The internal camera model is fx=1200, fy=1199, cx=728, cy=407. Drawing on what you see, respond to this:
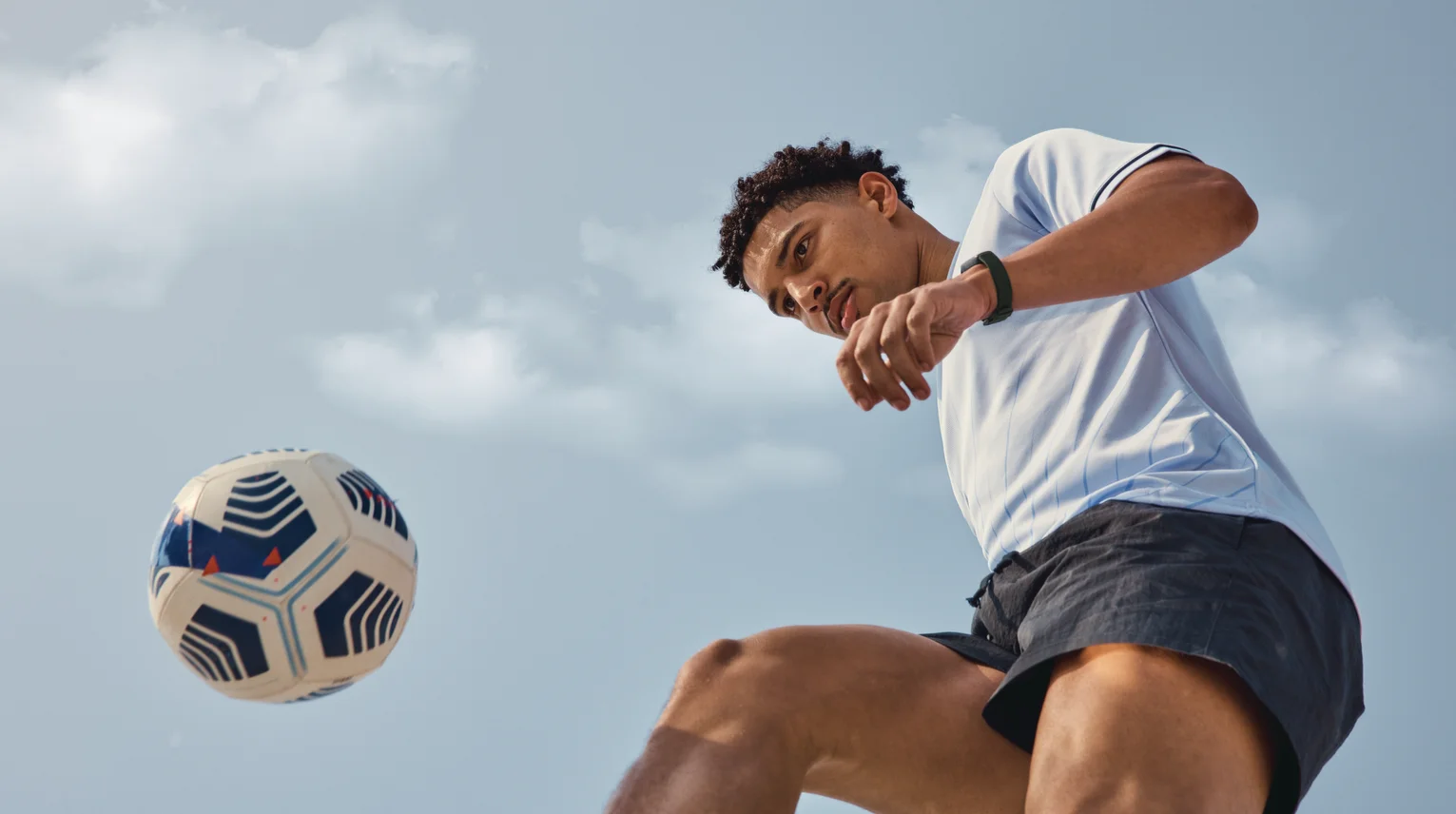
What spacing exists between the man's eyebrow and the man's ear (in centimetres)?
31

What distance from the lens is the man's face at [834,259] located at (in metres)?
3.85

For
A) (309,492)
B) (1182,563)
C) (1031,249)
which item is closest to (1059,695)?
(1182,563)

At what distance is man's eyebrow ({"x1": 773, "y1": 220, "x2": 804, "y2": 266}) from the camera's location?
3.98 meters

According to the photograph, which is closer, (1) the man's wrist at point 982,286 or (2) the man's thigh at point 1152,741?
(2) the man's thigh at point 1152,741

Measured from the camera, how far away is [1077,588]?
264 cm

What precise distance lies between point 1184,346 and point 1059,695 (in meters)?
1.01

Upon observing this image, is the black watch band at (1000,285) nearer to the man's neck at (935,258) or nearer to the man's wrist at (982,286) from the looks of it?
the man's wrist at (982,286)

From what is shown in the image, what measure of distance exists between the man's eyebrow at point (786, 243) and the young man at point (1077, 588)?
74 centimetres

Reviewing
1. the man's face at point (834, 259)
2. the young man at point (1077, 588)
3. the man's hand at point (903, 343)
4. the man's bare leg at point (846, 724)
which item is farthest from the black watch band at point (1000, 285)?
the man's face at point (834, 259)

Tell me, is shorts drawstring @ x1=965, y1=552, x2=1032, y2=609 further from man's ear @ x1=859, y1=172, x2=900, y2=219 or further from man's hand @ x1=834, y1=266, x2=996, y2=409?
man's ear @ x1=859, y1=172, x2=900, y2=219

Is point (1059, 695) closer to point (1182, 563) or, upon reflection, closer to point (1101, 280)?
point (1182, 563)

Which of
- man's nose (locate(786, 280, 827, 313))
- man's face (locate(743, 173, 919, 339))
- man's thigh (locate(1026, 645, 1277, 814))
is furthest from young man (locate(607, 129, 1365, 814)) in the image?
man's nose (locate(786, 280, 827, 313))

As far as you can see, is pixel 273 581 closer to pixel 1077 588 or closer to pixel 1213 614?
pixel 1077 588

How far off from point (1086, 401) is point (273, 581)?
2.44 meters
